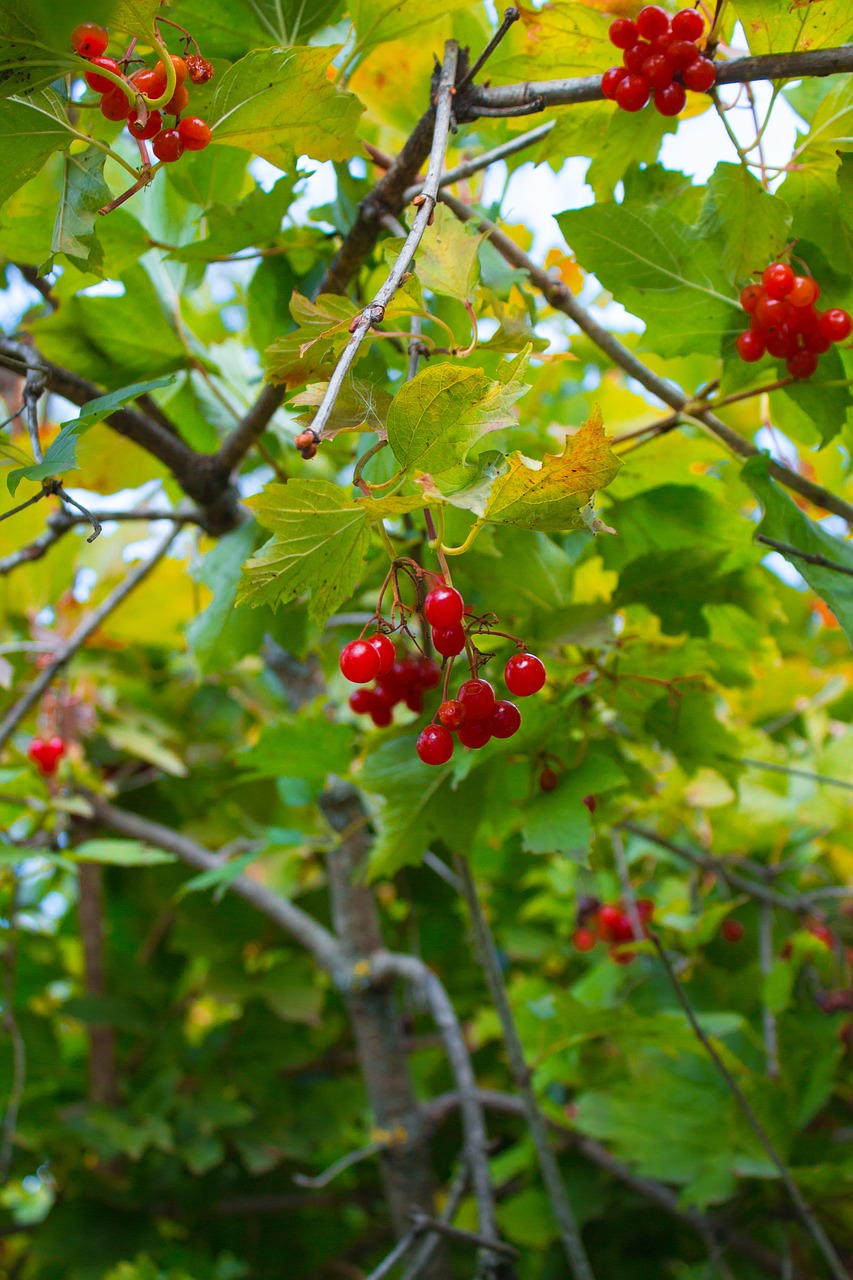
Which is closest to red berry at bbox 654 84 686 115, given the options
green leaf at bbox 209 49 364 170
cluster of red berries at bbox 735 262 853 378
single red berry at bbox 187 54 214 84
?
cluster of red berries at bbox 735 262 853 378

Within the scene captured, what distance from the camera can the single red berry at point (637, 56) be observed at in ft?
2.55

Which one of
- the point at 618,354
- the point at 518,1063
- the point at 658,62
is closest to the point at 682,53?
the point at 658,62

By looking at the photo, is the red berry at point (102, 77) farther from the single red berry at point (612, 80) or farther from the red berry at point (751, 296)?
the red berry at point (751, 296)

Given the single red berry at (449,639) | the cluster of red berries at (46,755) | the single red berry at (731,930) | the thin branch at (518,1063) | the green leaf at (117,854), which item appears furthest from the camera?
the single red berry at (731,930)

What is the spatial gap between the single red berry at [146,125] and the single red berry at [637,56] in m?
0.42

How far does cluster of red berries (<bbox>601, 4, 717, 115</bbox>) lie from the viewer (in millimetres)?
754

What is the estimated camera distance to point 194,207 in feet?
3.36

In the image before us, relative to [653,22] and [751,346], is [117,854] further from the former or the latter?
[653,22]

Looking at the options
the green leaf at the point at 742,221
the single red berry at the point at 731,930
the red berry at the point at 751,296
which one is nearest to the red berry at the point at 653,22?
the green leaf at the point at 742,221

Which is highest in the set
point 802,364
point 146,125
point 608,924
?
point 146,125

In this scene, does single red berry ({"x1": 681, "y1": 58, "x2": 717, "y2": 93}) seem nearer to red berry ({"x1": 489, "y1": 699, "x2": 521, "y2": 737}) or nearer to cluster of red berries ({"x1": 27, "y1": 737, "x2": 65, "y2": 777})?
red berry ({"x1": 489, "y1": 699, "x2": 521, "y2": 737})

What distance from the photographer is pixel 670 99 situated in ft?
2.59

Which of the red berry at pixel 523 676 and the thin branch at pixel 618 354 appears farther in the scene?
the thin branch at pixel 618 354

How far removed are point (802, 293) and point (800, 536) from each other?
0.21 m
